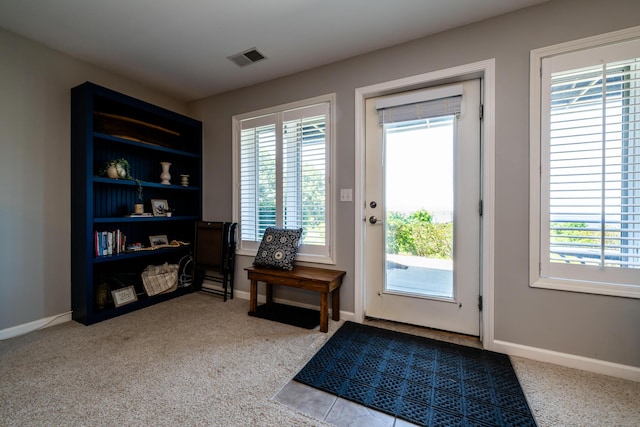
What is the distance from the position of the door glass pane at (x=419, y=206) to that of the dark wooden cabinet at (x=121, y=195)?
2.51 m

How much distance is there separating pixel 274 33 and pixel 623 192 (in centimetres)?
277

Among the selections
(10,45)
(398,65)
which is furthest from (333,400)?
(10,45)

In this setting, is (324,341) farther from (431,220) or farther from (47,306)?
(47,306)

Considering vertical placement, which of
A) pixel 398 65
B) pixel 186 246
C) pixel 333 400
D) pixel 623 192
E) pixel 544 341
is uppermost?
pixel 398 65

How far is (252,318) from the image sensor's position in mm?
2527

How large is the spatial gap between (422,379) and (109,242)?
9.98ft

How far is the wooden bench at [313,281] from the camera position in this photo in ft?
7.29

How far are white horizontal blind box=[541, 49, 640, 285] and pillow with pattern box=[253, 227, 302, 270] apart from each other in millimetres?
2020

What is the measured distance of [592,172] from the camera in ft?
5.54

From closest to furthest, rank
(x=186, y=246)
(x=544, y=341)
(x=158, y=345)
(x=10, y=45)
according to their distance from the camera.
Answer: (x=544, y=341)
(x=158, y=345)
(x=10, y=45)
(x=186, y=246)

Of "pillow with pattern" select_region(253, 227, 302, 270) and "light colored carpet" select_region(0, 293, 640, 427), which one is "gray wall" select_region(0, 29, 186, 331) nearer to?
"light colored carpet" select_region(0, 293, 640, 427)

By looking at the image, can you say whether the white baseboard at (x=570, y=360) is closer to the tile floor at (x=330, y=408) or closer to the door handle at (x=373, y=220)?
the tile floor at (x=330, y=408)

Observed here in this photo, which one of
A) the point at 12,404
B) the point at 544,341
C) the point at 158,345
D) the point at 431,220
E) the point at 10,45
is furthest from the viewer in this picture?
the point at 431,220

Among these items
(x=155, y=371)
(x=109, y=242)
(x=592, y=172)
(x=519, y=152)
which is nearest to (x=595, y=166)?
(x=592, y=172)
